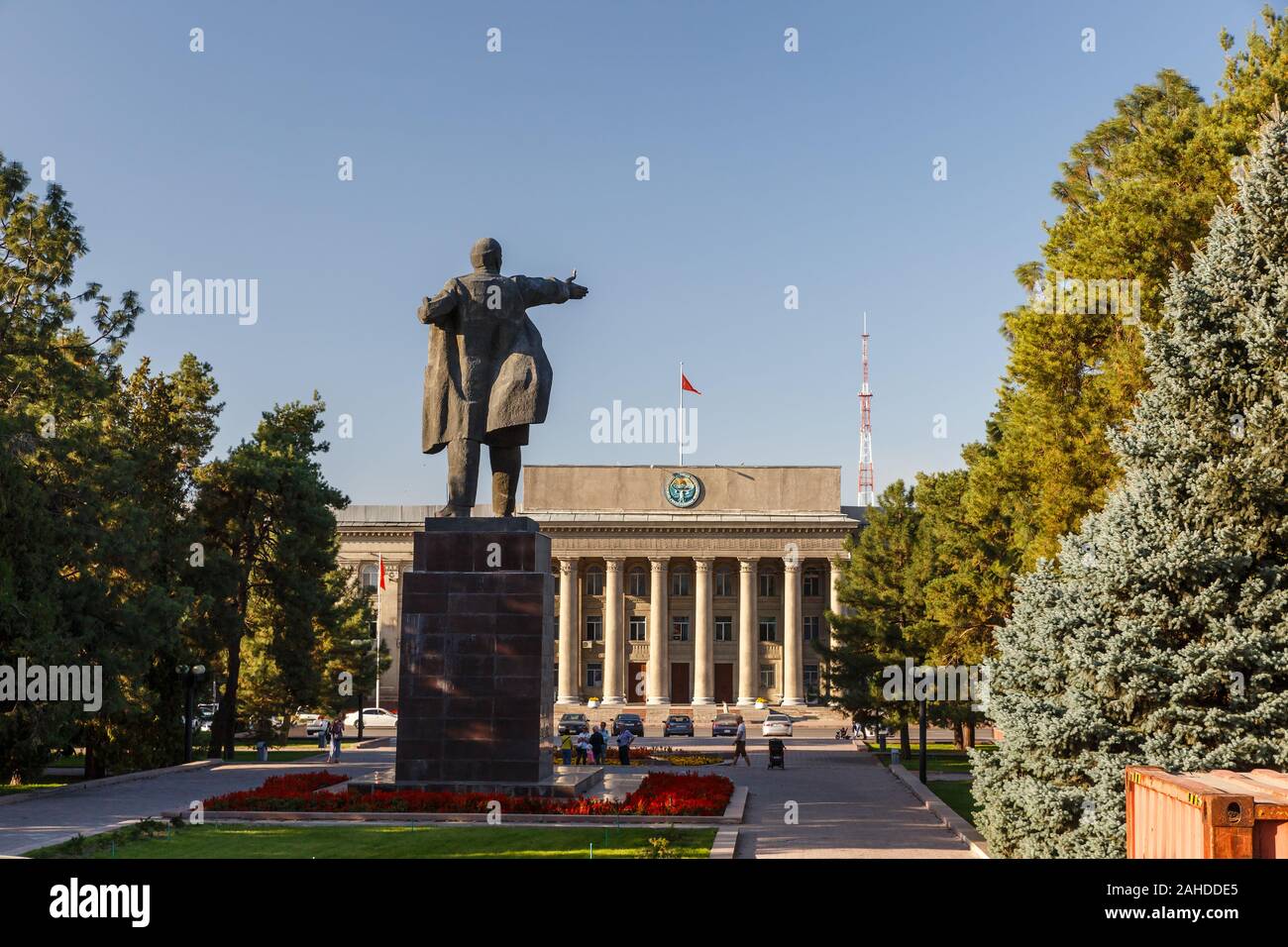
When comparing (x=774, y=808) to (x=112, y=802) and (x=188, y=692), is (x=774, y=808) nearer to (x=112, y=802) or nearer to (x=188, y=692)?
(x=112, y=802)

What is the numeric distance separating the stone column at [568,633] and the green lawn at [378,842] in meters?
65.3

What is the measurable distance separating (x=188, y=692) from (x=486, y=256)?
75.2ft

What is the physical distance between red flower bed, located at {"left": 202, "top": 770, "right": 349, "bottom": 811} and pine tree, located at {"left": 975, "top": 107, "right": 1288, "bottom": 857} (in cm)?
1218

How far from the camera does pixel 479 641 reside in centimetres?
2031

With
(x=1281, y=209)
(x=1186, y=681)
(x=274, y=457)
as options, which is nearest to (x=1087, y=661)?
(x=1186, y=681)

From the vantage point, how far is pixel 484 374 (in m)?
21.8

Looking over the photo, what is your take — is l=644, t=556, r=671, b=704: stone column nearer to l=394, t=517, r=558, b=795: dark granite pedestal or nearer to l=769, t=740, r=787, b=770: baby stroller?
l=769, t=740, r=787, b=770: baby stroller

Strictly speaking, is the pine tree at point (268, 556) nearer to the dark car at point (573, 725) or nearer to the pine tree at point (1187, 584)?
the dark car at point (573, 725)

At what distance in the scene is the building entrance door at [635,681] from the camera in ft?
289

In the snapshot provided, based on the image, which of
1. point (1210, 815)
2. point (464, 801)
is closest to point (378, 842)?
point (464, 801)

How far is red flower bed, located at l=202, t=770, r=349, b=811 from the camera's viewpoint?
2177 centimetres

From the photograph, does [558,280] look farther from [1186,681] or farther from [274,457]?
[274,457]

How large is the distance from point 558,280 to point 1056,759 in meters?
11.7

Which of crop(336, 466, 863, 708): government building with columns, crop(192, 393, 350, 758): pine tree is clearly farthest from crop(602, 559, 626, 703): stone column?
crop(192, 393, 350, 758): pine tree
